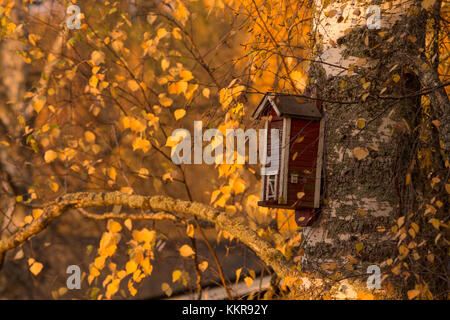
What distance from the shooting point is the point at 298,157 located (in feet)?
7.72

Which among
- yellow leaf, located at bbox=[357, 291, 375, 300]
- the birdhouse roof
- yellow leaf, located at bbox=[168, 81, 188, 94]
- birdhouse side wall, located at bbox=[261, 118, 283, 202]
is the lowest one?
yellow leaf, located at bbox=[357, 291, 375, 300]

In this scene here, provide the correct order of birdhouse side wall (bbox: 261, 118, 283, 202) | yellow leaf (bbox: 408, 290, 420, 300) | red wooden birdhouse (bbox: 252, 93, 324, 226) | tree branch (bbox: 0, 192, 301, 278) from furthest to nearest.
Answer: tree branch (bbox: 0, 192, 301, 278) < birdhouse side wall (bbox: 261, 118, 283, 202) < red wooden birdhouse (bbox: 252, 93, 324, 226) < yellow leaf (bbox: 408, 290, 420, 300)

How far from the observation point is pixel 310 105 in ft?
7.59

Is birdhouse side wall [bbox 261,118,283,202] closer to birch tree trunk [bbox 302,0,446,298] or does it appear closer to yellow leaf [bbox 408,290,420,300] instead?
birch tree trunk [bbox 302,0,446,298]

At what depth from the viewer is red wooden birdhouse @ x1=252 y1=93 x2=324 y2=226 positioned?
7.48 feet

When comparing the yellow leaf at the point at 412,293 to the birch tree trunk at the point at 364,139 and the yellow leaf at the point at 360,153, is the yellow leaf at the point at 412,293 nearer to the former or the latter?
the birch tree trunk at the point at 364,139

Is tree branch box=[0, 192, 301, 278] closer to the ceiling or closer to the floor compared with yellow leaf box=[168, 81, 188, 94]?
closer to the floor

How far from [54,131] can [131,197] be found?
166 centimetres

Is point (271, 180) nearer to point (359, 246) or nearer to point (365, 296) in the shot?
point (359, 246)

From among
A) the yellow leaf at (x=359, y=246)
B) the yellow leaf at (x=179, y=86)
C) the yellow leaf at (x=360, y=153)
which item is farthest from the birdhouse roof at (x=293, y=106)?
the yellow leaf at (x=179, y=86)

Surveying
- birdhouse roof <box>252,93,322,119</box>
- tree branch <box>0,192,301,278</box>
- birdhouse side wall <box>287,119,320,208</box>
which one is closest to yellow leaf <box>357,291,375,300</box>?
tree branch <box>0,192,301,278</box>
